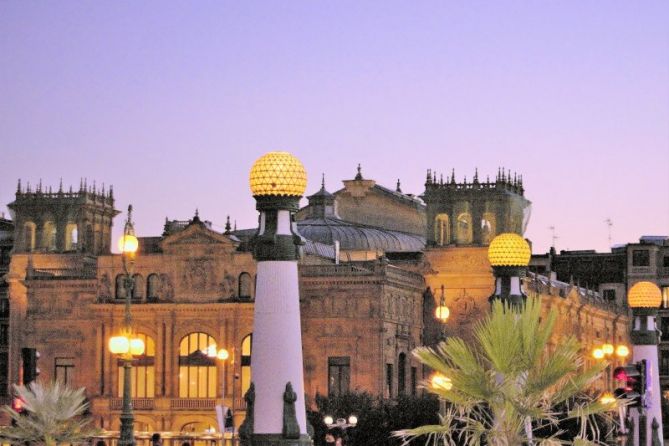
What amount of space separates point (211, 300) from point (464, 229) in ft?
52.6

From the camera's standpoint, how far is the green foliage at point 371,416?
7544cm

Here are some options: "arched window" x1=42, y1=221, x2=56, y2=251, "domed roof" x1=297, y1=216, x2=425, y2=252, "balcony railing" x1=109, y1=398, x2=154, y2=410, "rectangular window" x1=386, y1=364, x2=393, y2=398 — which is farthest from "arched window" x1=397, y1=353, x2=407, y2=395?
"arched window" x1=42, y1=221, x2=56, y2=251

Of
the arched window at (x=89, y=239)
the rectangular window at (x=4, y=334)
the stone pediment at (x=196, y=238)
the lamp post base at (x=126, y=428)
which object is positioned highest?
the arched window at (x=89, y=239)

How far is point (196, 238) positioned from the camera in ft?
337

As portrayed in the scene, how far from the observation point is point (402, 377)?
103m

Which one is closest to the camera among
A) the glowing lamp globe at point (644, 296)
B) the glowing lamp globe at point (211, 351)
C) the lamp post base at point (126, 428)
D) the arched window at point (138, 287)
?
the lamp post base at point (126, 428)

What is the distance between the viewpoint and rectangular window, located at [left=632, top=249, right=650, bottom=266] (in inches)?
5536

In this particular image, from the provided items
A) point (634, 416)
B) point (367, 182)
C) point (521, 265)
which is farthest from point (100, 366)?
point (521, 265)

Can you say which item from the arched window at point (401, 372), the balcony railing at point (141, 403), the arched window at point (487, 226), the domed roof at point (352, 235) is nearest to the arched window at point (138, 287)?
the balcony railing at point (141, 403)

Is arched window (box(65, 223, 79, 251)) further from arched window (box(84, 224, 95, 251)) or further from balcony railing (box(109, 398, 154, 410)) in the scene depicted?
balcony railing (box(109, 398, 154, 410))

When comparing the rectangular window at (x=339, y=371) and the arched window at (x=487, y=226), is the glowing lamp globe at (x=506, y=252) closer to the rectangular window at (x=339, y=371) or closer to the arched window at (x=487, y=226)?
the rectangular window at (x=339, y=371)

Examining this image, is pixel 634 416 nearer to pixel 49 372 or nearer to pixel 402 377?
pixel 402 377

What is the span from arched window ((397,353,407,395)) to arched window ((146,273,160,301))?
45.1ft

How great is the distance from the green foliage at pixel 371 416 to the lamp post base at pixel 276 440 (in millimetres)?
34437
